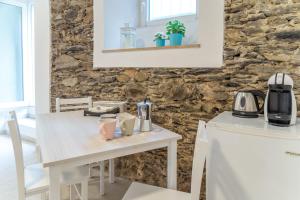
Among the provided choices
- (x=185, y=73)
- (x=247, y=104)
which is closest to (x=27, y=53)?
(x=185, y=73)

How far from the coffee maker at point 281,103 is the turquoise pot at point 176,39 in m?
1.11

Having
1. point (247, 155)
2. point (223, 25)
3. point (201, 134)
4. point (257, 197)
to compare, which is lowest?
point (257, 197)

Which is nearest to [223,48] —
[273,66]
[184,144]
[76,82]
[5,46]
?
[273,66]

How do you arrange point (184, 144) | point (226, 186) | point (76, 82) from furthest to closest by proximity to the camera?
point (76, 82), point (184, 144), point (226, 186)

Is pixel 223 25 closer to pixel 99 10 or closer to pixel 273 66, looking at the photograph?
pixel 273 66

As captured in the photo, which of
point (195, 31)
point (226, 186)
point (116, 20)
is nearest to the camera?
point (226, 186)

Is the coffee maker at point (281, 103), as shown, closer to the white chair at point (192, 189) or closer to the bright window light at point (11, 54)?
the white chair at point (192, 189)

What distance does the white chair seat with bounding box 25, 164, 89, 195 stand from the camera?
1.61 meters

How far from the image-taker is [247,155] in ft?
4.83

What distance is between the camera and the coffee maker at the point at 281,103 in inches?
60.9

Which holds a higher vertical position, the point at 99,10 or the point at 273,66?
the point at 99,10

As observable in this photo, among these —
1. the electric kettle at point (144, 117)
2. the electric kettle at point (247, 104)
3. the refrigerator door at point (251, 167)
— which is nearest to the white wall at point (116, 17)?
the electric kettle at point (144, 117)

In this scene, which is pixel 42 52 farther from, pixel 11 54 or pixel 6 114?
pixel 6 114

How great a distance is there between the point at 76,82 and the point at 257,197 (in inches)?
100.0
